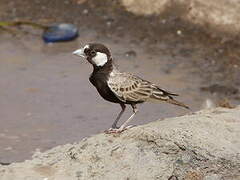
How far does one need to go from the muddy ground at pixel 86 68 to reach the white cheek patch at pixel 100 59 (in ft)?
6.17

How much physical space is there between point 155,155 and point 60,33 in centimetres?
612

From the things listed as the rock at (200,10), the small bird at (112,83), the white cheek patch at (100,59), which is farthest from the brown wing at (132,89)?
the rock at (200,10)

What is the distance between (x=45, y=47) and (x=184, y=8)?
2254 mm

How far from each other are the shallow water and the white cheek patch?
6.17ft

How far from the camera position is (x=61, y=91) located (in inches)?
447

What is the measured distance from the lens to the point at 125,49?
12.8 m

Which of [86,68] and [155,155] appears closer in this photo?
[155,155]

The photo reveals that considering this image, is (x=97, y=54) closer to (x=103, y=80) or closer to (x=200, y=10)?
(x=103, y=80)

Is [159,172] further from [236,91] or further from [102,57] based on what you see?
[236,91]

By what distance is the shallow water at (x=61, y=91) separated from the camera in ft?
32.9

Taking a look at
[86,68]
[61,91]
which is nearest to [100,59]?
[61,91]

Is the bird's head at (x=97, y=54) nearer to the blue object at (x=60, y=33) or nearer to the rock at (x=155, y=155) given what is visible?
the rock at (x=155, y=155)

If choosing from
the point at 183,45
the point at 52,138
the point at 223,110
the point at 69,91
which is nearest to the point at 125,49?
the point at 183,45

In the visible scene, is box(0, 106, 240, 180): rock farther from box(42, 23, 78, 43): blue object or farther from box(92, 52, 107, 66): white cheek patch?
box(42, 23, 78, 43): blue object
